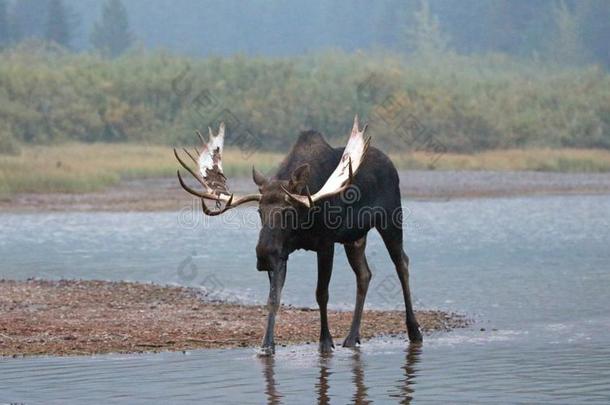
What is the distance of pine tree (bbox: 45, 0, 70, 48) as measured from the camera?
321ft

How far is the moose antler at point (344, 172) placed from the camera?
13.4m

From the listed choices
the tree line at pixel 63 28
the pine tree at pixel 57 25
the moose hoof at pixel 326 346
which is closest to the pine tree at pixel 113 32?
the tree line at pixel 63 28

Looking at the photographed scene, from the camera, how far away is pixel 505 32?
3863 inches

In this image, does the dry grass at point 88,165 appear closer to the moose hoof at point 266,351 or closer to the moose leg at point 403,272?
the moose leg at point 403,272

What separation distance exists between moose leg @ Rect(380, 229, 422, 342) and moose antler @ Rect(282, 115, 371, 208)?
3.51 ft

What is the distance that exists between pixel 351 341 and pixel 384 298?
191 inches

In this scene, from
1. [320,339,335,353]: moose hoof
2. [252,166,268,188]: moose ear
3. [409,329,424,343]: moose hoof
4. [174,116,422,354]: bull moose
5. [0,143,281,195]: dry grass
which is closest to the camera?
[174,116,422,354]: bull moose

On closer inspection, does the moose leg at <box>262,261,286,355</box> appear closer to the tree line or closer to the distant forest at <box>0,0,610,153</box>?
the distant forest at <box>0,0,610,153</box>

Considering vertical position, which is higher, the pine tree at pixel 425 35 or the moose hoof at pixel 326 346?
the pine tree at pixel 425 35

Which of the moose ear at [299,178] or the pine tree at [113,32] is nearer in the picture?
the moose ear at [299,178]

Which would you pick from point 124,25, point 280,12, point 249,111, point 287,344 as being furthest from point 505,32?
point 287,344

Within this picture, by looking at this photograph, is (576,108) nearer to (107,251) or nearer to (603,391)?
(107,251)

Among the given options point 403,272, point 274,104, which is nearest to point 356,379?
point 403,272

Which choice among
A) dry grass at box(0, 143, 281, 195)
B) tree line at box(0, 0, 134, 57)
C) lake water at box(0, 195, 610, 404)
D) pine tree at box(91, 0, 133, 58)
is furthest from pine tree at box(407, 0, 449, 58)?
lake water at box(0, 195, 610, 404)
